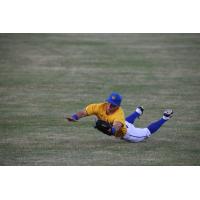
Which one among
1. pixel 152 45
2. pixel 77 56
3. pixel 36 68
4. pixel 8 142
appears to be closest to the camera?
pixel 8 142

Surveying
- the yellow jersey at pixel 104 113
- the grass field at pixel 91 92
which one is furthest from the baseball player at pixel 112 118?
the grass field at pixel 91 92

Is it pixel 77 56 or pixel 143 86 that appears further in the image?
pixel 77 56

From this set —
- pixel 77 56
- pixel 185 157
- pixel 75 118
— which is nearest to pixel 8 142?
pixel 75 118

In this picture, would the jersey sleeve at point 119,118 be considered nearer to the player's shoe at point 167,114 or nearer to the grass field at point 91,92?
the grass field at point 91,92

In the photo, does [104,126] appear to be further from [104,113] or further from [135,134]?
[135,134]

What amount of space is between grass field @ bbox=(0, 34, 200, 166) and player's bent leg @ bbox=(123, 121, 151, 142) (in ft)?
0.52

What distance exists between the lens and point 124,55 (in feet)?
78.7

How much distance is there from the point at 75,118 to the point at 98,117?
50cm

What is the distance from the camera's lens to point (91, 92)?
62.1 feet

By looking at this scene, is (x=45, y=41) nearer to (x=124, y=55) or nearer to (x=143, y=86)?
(x=124, y=55)

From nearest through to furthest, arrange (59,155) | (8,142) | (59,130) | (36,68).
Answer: (59,155)
(8,142)
(59,130)
(36,68)

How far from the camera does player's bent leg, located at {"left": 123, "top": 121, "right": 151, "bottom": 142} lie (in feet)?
42.5

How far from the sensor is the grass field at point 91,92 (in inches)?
493

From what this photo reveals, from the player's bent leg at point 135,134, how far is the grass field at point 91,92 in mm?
159
